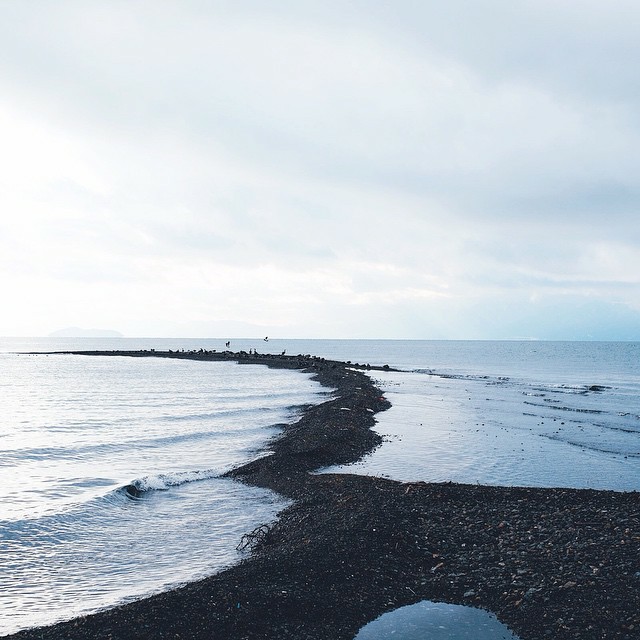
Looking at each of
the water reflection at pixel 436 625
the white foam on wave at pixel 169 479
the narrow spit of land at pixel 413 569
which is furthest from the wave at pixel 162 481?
the water reflection at pixel 436 625

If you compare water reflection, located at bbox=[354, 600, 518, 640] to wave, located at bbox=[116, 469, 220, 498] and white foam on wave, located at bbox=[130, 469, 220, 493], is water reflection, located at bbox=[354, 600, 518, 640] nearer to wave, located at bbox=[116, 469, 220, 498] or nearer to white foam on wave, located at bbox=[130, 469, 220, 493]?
wave, located at bbox=[116, 469, 220, 498]

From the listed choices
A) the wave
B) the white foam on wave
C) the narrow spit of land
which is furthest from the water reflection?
the white foam on wave

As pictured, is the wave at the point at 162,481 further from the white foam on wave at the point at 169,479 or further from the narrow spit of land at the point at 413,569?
the narrow spit of land at the point at 413,569

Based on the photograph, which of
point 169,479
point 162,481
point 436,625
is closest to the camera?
point 436,625

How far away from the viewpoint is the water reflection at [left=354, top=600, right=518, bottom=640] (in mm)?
10008

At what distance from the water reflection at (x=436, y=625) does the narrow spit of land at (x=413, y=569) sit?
25 cm

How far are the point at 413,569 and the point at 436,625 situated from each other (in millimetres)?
2391

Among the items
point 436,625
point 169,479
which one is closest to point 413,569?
point 436,625

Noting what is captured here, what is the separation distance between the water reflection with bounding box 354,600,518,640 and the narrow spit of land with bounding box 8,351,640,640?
0.81ft

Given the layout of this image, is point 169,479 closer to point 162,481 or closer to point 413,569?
point 162,481

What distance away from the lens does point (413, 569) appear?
12.8 m

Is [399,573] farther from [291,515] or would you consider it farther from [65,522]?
[65,522]

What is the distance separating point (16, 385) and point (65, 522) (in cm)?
5893

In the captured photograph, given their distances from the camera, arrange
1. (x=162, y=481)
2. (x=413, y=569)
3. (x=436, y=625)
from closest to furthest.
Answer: (x=436, y=625) < (x=413, y=569) < (x=162, y=481)
